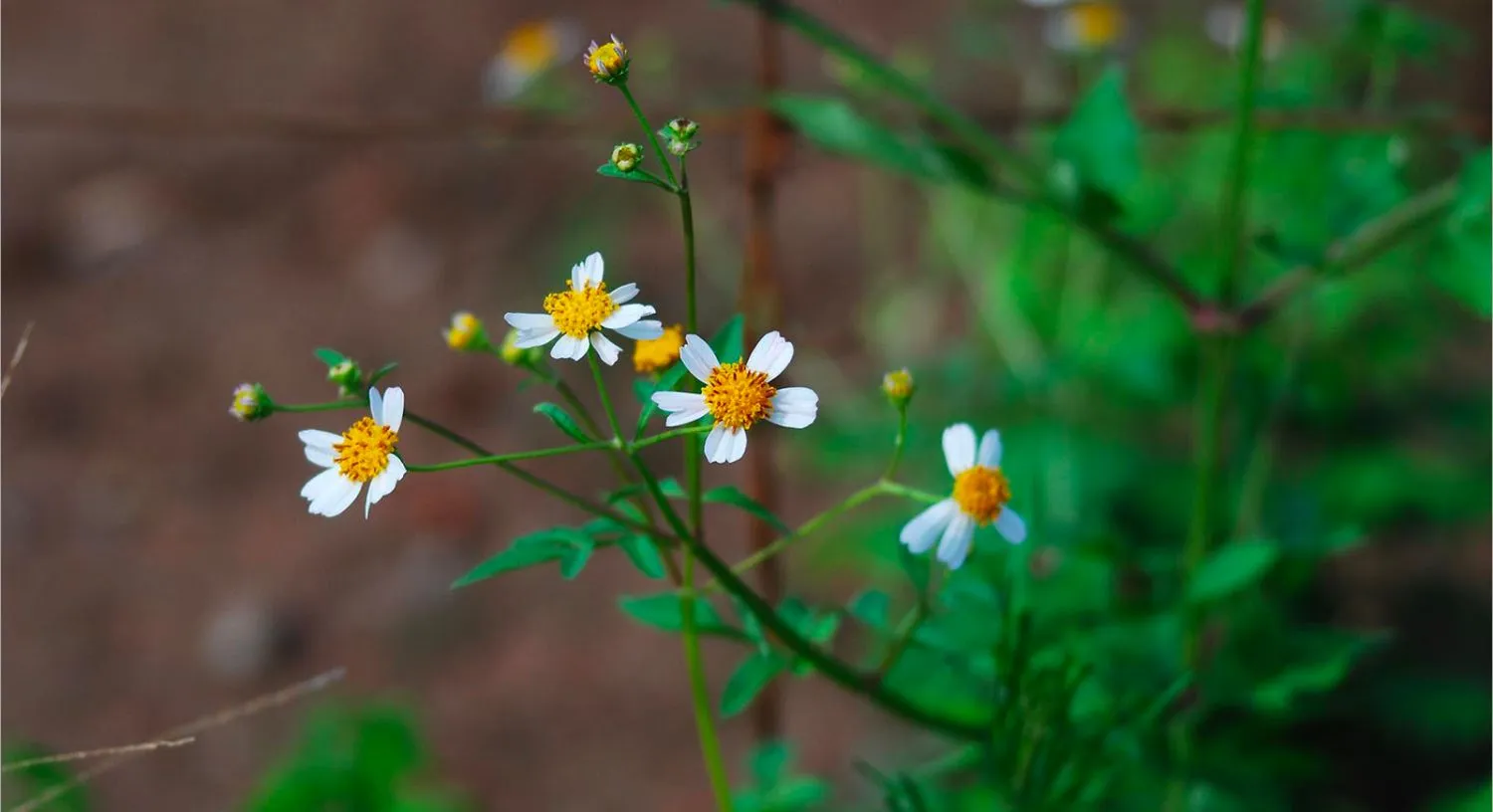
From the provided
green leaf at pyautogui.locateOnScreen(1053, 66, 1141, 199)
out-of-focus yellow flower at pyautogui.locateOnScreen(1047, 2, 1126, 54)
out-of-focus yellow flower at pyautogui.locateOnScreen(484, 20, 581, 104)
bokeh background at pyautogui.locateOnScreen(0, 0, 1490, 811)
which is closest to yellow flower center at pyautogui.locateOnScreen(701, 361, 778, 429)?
bokeh background at pyautogui.locateOnScreen(0, 0, 1490, 811)

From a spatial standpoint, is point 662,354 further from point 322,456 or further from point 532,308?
point 532,308

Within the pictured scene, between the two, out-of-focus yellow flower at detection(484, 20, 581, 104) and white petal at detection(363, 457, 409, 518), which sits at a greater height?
out-of-focus yellow flower at detection(484, 20, 581, 104)

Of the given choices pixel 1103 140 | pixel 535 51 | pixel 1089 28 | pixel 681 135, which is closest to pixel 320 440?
pixel 681 135

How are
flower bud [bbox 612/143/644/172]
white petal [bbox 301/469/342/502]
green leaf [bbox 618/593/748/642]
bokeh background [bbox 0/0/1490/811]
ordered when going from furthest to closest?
bokeh background [bbox 0/0/1490/811], green leaf [bbox 618/593/748/642], white petal [bbox 301/469/342/502], flower bud [bbox 612/143/644/172]

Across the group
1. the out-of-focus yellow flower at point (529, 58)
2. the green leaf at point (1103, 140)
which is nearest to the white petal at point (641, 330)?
the green leaf at point (1103, 140)

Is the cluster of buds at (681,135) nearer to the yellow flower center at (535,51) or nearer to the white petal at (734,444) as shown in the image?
the white petal at (734,444)

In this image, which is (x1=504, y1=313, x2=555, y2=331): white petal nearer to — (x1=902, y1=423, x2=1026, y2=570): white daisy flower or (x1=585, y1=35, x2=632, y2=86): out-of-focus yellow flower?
(x1=585, y1=35, x2=632, y2=86): out-of-focus yellow flower
